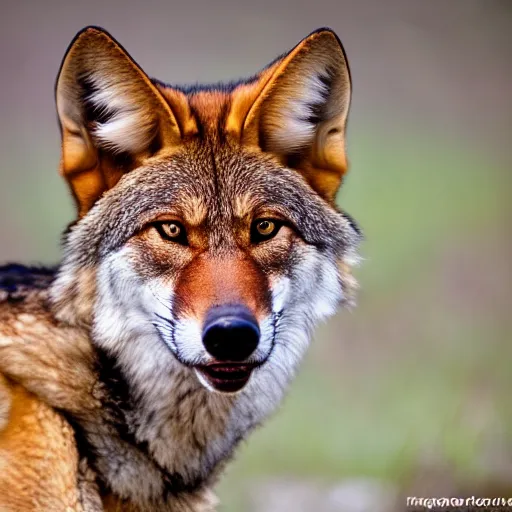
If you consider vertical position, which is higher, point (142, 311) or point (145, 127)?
point (145, 127)

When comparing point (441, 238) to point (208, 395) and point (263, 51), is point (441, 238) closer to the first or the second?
point (263, 51)

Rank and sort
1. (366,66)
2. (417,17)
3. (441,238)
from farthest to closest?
(441,238) → (366,66) → (417,17)

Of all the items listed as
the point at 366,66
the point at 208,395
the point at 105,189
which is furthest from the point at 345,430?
the point at 105,189

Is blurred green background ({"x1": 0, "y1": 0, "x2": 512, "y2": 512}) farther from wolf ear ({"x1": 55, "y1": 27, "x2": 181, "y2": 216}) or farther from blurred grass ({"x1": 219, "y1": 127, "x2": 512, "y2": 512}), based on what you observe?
wolf ear ({"x1": 55, "y1": 27, "x2": 181, "y2": 216})

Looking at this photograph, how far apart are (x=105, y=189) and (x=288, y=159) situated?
955mm

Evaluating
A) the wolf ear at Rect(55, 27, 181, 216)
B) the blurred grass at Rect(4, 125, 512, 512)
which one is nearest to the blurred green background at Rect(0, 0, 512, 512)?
the blurred grass at Rect(4, 125, 512, 512)

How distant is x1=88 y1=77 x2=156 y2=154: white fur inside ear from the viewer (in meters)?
4.04

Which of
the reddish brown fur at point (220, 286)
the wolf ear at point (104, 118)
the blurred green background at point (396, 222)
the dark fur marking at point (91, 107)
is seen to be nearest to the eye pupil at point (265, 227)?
the reddish brown fur at point (220, 286)

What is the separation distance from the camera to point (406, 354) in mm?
8266

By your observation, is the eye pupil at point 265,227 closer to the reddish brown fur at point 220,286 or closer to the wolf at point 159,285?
the wolf at point 159,285

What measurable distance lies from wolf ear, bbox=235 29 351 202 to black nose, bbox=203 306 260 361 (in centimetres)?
100

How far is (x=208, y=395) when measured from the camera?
13.6ft

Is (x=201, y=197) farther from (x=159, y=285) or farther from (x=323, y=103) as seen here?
(x=323, y=103)

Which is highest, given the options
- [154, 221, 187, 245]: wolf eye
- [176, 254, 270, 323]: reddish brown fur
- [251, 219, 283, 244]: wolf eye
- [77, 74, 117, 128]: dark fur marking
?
[77, 74, 117, 128]: dark fur marking
